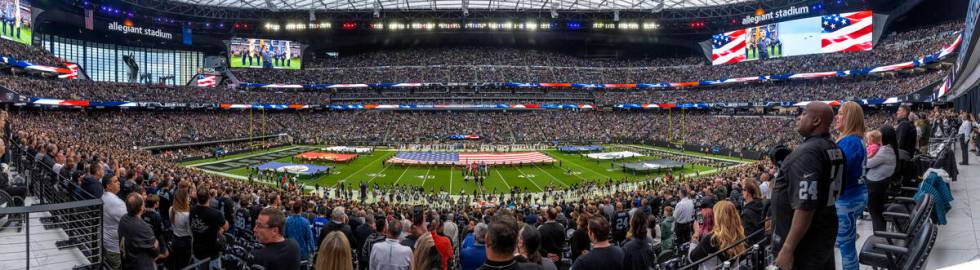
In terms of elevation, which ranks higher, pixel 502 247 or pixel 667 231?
pixel 502 247

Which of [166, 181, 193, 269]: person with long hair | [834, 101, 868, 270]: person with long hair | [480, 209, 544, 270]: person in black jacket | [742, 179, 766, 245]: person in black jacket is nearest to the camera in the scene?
[480, 209, 544, 270]: person in black jacket

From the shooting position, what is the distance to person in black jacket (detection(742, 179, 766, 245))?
24.0ft

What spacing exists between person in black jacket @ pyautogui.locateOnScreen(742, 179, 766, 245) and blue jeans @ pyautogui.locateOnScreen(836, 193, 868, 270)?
1954 millimetres

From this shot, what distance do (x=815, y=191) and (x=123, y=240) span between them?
23.4ft

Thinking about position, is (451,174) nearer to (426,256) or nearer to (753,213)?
(753,213)

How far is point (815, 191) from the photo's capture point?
396 cm

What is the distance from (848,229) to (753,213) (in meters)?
2.33

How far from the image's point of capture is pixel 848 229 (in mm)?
5117

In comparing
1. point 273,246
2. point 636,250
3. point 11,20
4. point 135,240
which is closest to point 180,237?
point 135,240

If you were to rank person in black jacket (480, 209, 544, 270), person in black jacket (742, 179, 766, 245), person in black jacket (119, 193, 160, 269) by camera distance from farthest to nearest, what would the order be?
1. person in black jacket (742, 179, 766, 245)
2. person in black jacket (119, 193, 160, 269)
3. person in black jacket (480, 209, 544, 270)

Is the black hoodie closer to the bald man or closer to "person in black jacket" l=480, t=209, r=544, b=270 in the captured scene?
the bald man

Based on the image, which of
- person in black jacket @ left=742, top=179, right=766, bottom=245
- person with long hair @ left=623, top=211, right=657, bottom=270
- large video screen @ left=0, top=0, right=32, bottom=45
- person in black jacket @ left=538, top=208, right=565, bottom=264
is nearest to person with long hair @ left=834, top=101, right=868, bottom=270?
person with long hair @ left=623, top=211, right=657, bottom=270

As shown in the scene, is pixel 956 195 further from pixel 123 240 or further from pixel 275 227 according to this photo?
pixel 123 240

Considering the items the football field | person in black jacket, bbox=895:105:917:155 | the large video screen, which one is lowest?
the football field
